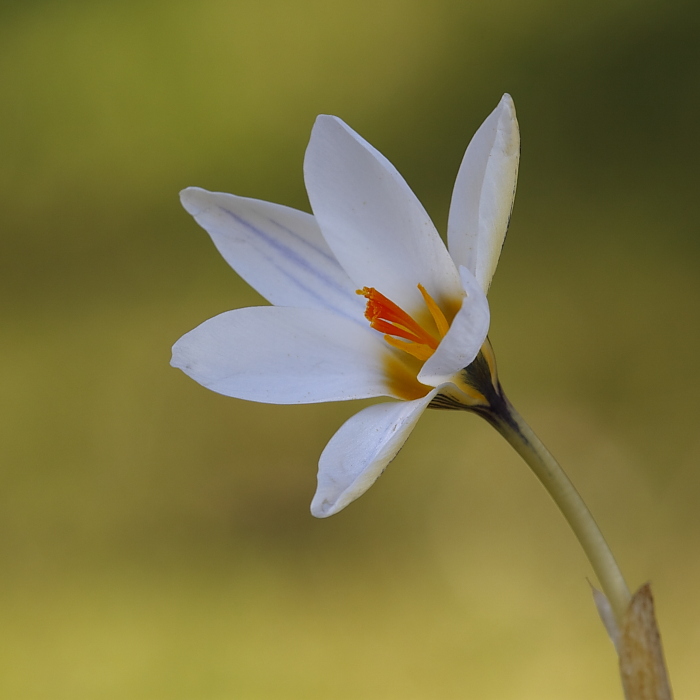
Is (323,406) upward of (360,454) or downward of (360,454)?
upward

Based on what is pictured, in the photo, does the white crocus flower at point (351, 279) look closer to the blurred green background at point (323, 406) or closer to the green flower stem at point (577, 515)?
the green flower stem at point (577, 515)

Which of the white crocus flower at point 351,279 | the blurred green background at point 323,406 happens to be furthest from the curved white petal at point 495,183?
the blurred green background at point 323,406

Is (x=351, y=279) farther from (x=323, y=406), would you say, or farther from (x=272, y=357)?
(x=323, y=406)

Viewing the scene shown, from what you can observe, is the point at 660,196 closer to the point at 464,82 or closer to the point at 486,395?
the point at 464,82

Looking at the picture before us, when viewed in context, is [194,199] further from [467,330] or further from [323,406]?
[323,406]

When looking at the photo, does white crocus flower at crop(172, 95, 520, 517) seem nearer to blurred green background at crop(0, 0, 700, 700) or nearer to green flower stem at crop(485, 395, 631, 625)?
green flower stem at crop(485, 395, 631, 625)

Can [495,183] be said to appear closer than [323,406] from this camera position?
Yes

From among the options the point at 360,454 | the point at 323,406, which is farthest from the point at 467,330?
A: the point at 323,406
